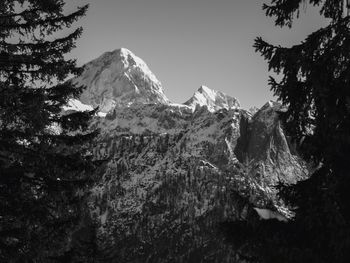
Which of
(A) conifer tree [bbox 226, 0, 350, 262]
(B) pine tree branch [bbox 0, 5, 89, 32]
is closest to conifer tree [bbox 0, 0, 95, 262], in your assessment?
(B) pine tree branch [bbox 0, 5, 89, 32]

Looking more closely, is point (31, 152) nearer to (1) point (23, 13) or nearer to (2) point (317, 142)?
(1) point (23, 13)

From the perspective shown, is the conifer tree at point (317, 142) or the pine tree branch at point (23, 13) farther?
the pine tree branch at point (23, 13)

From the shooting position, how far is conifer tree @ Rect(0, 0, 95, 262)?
414 inches

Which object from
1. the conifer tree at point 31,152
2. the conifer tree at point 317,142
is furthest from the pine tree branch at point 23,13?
the conifer tree at point 317,142

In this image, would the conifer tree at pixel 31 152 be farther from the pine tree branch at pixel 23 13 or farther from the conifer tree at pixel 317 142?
the conifer tree at pixel 317 142

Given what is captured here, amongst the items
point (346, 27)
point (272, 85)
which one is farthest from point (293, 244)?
point (346, 27)

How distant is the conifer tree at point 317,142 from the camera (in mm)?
7332

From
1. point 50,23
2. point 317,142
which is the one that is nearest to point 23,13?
point 50,23

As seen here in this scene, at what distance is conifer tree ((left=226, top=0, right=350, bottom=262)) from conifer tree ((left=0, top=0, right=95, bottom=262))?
5648mm

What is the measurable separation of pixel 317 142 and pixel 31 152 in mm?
7362

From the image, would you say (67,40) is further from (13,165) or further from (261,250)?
(261,250)

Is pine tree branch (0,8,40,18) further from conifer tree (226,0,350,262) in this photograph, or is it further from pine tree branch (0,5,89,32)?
conifer tree (226,0,350,262)

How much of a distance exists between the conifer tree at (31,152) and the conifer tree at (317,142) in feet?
18.5

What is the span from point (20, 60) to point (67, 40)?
231 centimetres
